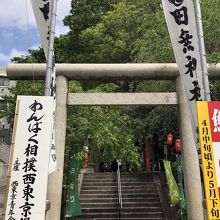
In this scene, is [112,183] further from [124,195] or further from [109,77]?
[109,77]

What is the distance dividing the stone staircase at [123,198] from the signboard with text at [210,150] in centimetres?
849

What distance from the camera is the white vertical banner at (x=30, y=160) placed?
5023 mm

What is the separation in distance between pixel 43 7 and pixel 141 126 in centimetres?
944

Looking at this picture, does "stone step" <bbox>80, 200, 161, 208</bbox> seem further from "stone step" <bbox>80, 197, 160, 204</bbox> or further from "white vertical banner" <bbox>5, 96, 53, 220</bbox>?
"white vertical banner" <bbox>5, 96, 53, 220</bbox>

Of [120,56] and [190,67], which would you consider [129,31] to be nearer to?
[120,56]

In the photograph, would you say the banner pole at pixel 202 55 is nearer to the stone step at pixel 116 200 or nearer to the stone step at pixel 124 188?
the stone step at pixel 116 200

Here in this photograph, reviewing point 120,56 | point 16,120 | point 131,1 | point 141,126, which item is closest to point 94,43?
point 120,56

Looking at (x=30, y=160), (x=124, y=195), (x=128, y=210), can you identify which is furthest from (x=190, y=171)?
(x=124, y=195)

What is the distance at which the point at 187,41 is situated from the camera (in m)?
6.23

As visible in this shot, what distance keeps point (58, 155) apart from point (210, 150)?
409 cm

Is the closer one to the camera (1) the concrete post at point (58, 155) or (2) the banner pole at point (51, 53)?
(2) the banner pole at point (51, 53)

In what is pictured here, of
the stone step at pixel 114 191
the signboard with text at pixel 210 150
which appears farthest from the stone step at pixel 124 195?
the signboard with text at pixel 210 150

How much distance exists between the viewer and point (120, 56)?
18000 millimetres

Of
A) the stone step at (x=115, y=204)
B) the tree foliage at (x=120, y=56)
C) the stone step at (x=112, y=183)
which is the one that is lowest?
the stone step at (x=115, y=204)
